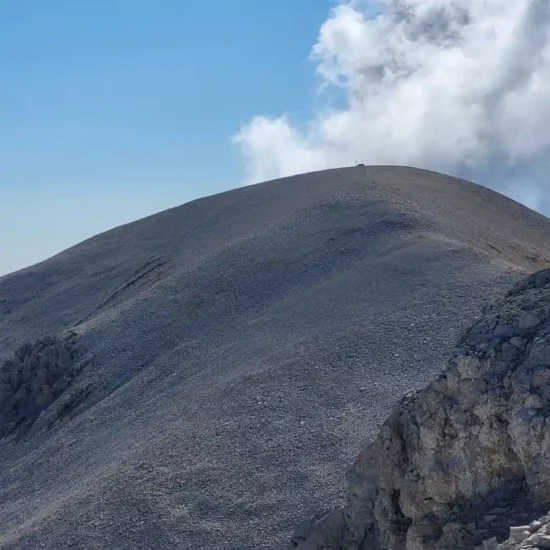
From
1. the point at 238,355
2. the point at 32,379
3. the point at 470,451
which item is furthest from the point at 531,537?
the point at 32,379

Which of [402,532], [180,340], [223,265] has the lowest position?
[402,532]

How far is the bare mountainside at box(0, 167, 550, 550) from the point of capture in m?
22.0

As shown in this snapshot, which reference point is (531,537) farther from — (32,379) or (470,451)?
(32,379)

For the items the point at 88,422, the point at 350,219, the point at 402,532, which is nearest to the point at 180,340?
the point at 88,422

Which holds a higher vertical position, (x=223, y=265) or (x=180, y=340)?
(x=223, y=265)

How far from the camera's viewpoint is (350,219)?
122 feet

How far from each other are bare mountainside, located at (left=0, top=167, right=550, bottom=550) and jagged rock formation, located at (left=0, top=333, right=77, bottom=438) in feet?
0.24

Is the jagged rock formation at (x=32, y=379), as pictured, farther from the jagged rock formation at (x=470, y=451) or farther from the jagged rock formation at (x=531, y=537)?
the jagged rock formation at (x=531, y=537)

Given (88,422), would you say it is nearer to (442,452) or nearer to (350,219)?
(350,219)

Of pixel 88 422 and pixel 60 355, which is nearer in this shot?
pixel 88 422

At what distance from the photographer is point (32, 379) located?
34594 millimetres

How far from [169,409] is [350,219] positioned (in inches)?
498

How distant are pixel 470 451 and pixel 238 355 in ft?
58.1

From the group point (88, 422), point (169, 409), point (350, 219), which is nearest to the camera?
point (169, 409)
